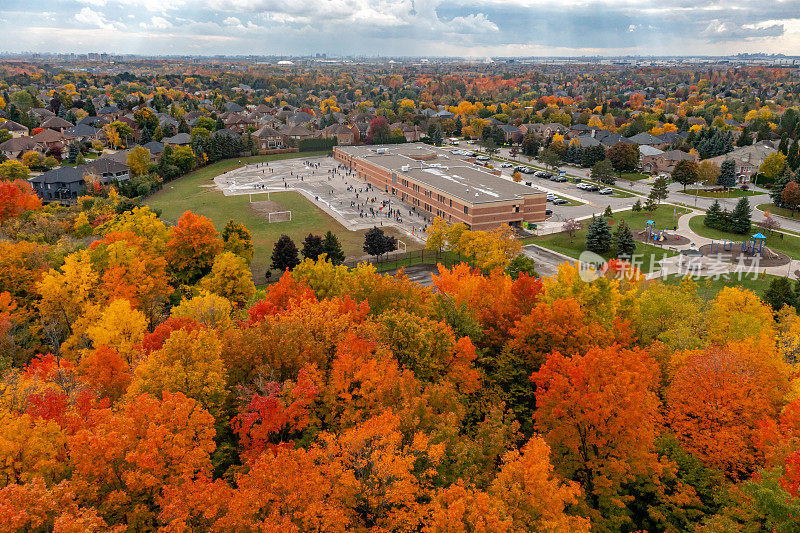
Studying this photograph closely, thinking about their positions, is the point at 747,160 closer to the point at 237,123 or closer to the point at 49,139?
the point at 237,123

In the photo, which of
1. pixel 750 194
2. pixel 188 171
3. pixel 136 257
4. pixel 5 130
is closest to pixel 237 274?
pixel 136 257

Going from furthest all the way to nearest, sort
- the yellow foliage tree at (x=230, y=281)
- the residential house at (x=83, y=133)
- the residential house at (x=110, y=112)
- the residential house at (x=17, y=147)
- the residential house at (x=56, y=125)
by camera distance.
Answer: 1. the residential house at (x=110, y=112)
2. the residential house at (x=56, y=125)
3. the residential house at (x=83, y=133)
4. the residential house at (x=17, y=147)
5. the yellow foliage tree at (x=230, y=281)

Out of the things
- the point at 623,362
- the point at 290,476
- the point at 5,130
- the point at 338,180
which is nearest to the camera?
the point at 290,476

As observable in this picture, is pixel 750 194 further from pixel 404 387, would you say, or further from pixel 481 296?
pixel 404 387

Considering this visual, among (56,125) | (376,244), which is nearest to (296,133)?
(56,125)

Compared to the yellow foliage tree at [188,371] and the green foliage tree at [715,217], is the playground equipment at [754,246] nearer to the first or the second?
the green foliage tree at [715,217]

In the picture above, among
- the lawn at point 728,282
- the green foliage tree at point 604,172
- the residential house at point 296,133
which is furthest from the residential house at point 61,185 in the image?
the green foliage tree at point 604,172
